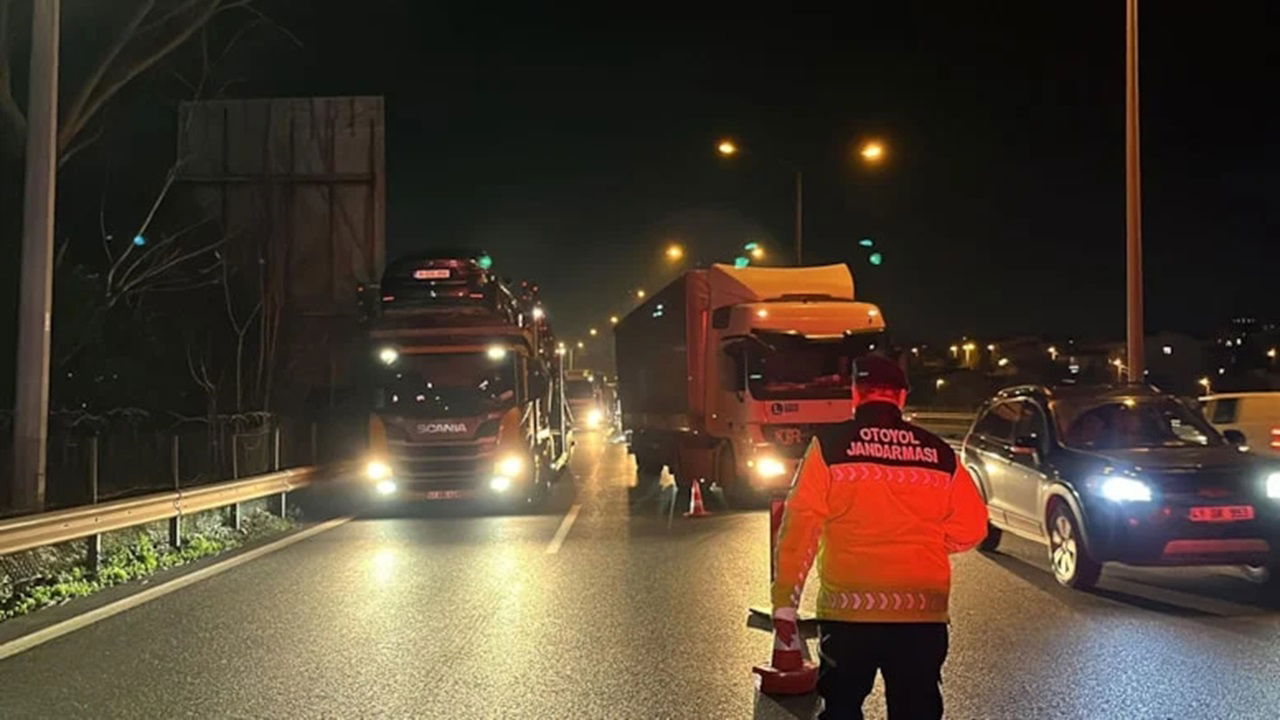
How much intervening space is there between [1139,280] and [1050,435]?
7.06m

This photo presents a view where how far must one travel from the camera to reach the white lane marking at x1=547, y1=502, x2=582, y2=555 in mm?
12789

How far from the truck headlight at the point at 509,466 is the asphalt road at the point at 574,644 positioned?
3.57 metres

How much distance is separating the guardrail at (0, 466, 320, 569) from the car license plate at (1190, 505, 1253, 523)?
9.77 m

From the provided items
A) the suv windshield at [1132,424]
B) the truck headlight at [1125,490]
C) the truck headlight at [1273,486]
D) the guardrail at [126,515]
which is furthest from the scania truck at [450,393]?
the truck headlight at [1273,486]

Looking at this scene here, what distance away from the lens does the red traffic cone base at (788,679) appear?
6551 millimetres

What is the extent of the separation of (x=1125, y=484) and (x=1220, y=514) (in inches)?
Answer: 29.0

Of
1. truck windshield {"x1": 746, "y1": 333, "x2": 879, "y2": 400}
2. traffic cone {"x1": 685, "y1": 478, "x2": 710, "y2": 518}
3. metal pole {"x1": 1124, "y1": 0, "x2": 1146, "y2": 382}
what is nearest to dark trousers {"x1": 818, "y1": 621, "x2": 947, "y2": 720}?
traffic cone {"x1": 685, "y1": 478, "x2": 710, "y2": 518}

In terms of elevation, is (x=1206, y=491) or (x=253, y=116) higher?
(x=253, y=116)

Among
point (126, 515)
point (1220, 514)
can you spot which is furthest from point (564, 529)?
point (1220, 514)

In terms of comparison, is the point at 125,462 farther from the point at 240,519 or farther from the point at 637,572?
the point at 637,572

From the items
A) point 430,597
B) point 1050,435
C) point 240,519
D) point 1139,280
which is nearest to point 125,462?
point 240,519

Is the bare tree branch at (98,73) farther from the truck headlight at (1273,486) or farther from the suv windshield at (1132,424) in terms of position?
the truck headlight at (1273,486)

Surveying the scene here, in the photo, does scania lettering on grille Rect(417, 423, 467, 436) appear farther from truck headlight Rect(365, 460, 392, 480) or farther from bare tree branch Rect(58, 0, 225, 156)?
Result: bare tree branch Rect(58, 0, 225, 156)

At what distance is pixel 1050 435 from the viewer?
10.8 metres
